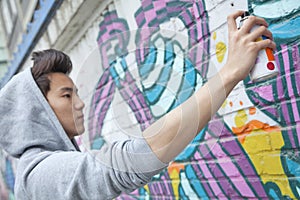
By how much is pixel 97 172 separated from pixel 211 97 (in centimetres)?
43

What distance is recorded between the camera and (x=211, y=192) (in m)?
3.02

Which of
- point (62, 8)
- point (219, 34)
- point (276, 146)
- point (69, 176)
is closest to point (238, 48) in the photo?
point (69, 176)

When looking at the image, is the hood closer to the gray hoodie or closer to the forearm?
the gray hoodie

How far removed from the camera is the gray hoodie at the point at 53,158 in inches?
55.6

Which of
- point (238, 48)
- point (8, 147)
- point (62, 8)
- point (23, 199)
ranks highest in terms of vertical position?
point (62, 8)

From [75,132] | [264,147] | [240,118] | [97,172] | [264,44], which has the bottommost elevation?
[264,147]

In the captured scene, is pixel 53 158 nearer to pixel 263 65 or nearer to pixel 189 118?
pixel 189 118

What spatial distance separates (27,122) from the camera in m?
1.81

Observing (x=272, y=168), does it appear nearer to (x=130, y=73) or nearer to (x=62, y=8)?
(x=130, y=73)

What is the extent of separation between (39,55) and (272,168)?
130cm

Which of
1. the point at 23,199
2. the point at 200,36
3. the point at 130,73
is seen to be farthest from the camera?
the point at 130,73

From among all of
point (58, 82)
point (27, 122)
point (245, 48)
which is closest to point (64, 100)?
point (58, 82)

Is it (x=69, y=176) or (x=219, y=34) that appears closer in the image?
(x=69, y=176)

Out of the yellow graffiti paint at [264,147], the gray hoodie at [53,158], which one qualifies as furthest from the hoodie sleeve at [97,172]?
the yellow graffiti paint at [264,147]
